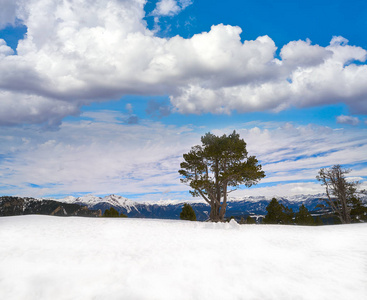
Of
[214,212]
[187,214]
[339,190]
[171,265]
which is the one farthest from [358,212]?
[171,265]

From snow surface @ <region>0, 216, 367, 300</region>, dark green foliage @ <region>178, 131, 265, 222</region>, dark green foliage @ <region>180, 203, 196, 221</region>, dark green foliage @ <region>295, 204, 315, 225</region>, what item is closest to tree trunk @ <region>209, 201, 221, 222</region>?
dark green foliage @ <region>178, 131, 265, 222</region>

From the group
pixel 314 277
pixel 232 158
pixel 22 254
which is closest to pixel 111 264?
pixel 22 254

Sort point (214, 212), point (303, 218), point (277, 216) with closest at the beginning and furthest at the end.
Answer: point (214, 212) → point (277, 216) → point (303, 218)

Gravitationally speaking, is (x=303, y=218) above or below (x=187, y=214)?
below

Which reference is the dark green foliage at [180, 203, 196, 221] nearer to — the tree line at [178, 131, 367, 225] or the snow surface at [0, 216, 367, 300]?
the tree line at [178, 131, 367, 225]

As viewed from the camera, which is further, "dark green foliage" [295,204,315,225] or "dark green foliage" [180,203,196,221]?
"dark green foliage" [295,204,315,225]

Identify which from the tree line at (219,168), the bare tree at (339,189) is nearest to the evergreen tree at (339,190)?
the bare tree at (339,189)

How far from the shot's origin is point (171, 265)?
9914 millimetres

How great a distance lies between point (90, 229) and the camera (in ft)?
50.2

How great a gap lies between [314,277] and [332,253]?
3936mm

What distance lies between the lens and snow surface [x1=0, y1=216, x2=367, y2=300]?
25.9 feet

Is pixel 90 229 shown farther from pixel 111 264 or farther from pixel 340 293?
pixel 340 293

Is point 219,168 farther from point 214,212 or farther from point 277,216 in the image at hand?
point 277,216

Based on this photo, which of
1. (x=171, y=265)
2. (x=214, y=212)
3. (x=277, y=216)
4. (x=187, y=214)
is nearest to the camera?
(x=171, y=265)
